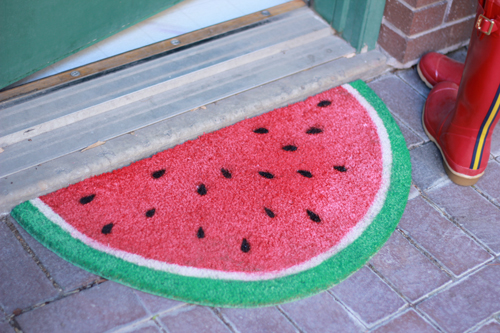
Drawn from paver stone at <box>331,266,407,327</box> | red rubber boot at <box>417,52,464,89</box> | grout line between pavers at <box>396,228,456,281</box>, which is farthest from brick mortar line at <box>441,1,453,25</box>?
paver stone at <box>331,266,407,327</box>

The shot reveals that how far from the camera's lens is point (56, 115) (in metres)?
2.09

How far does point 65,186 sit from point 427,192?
1.51m

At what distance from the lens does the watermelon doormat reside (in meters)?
1.70

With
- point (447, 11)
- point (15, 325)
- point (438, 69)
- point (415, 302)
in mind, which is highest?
point (447, 11)

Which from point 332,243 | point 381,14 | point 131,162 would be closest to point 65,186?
point 131,162

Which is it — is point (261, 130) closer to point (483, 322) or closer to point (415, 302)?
point (415, 302)

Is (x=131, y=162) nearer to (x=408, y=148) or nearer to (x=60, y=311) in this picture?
(x=60, y=311)

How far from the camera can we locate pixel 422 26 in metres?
2.45

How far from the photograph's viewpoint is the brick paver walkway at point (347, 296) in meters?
1.59

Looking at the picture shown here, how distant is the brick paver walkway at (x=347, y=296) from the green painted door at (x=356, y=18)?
104 centimetres

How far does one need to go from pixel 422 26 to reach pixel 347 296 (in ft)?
4.92

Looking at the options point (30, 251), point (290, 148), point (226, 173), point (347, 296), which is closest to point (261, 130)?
point (290, 148)

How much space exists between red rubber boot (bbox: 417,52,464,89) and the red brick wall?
8 cm

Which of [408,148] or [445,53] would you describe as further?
[445,53]
